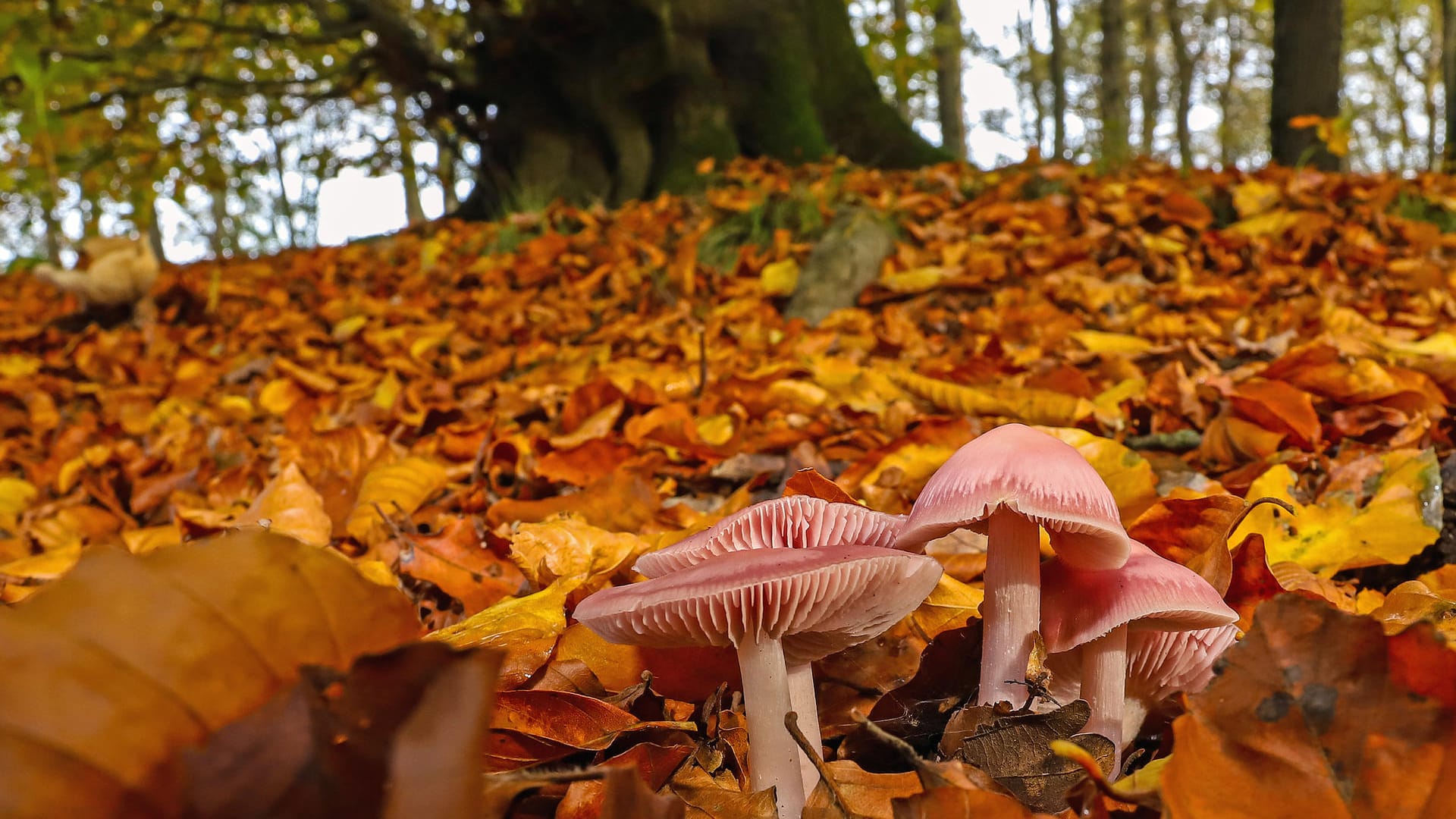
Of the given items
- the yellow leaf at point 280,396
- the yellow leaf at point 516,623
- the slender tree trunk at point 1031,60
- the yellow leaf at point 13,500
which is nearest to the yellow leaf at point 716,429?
the yellow leaf at point 516,623

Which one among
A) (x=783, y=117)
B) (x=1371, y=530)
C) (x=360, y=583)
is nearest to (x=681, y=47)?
Answer: (x=783, y=117)

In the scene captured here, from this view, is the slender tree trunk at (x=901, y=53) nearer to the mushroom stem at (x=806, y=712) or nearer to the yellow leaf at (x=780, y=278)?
the yellow leaf at (x=780, y=278)

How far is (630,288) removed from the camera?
466 centimetres

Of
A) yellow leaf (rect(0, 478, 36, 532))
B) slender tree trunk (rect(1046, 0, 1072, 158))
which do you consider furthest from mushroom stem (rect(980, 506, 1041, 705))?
slender tree trunk (rect(1046, 0, 1072, 158))

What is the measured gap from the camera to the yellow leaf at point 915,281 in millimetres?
3916

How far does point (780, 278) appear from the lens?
4.28 meters

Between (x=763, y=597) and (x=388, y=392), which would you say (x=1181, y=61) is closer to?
(x=388, y=392)

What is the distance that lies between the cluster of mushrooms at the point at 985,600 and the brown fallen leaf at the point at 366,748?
322mm

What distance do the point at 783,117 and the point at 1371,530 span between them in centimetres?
692

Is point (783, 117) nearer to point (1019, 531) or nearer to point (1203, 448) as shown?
point (1203, 448)

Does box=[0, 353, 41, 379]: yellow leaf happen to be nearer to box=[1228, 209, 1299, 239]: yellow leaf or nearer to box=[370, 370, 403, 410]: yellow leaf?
box=[370, 370, 403, 410]: yellow leaf

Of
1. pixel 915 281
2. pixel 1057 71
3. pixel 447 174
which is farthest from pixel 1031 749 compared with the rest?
pixel 1057 71

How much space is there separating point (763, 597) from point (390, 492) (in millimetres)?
1466

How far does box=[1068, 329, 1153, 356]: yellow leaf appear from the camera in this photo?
9.32ft
